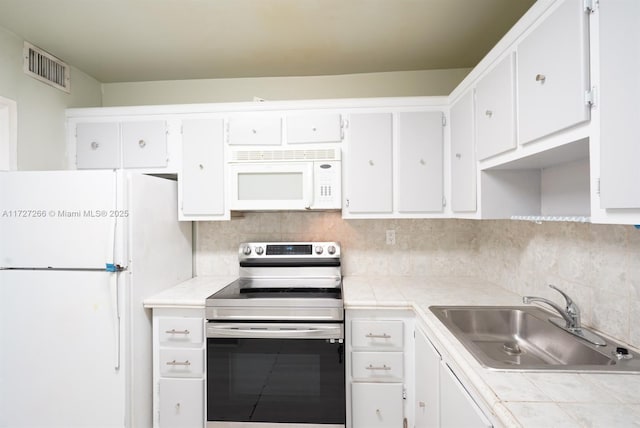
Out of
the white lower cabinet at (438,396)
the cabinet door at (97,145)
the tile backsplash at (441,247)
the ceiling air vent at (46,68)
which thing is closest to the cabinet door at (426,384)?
the white lower cabinet at (438,396)

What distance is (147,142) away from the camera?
7.10ft

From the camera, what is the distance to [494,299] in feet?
5.85

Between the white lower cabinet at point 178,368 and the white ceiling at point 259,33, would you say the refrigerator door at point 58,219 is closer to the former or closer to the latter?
the white lower cabinet at point 178,368

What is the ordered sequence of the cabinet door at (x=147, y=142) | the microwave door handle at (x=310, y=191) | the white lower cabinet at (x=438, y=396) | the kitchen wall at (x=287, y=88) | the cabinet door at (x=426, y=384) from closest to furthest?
the white lower cabinet at (x=438, y=396), the cabinet door at (x=426, y=384), the microwave door handle at (x=310, y=191), the cabinet door at (x=147, y=142), the kitchen wall at (x=287, y=88)

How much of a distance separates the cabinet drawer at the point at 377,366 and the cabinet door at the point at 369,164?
0.92m

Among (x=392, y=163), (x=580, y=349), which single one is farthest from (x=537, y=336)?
(x=392, y=163)

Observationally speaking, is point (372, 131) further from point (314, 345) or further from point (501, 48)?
point (314, 345)

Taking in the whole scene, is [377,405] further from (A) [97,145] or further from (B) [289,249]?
(A) [97,145]

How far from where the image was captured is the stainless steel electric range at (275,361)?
5.64 feet

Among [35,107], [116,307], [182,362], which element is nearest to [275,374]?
[182,362]

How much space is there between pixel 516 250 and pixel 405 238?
2.50 ft

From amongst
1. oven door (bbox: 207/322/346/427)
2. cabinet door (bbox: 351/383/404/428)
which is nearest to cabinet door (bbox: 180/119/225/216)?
oven door (bbox: 207/322/346/427)

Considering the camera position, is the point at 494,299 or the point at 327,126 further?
the point at 327,126

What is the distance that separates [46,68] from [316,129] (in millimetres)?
1934
